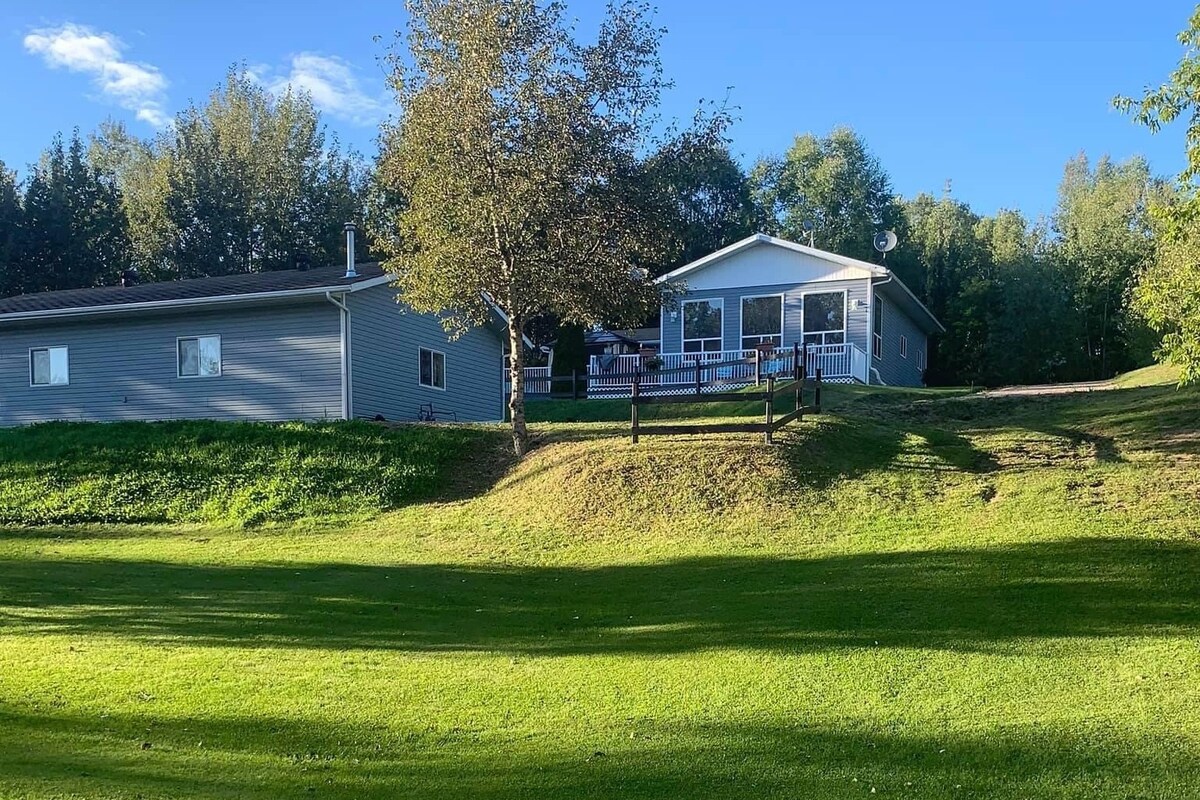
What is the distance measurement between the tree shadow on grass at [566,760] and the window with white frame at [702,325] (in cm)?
2257

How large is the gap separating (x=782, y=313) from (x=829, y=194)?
22993 millimetres

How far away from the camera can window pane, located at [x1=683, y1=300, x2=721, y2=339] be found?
91.6ft

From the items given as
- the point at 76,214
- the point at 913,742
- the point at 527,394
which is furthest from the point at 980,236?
the point at 913,742

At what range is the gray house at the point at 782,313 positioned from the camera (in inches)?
1013

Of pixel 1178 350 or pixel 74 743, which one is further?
pixel 1178 350

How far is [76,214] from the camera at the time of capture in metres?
40.5

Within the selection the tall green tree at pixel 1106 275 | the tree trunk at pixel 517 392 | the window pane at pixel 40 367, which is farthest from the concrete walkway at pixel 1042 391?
the window pane at pixel 40 367

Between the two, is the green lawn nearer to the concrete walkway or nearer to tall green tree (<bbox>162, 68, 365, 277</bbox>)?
the concrete walkway

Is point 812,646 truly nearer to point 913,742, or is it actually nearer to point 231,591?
point 913,742

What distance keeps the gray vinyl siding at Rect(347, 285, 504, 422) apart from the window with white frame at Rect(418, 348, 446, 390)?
13cm

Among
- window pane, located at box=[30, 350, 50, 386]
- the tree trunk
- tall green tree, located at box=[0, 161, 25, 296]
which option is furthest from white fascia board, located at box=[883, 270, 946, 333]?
tall green tree, located at box=[0, 161, 25, 296]

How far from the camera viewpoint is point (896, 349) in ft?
97.2

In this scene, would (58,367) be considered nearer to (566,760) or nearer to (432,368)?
(432,368)

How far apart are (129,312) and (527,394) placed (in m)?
11.2
